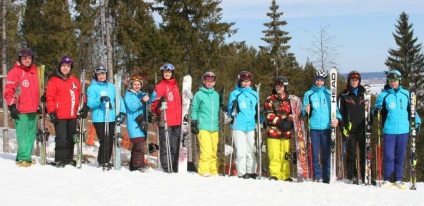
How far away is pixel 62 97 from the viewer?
26.8 feet

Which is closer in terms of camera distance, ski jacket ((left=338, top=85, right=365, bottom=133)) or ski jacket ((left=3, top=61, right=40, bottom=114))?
ski jacket ((left=3, top=61, right=40, bottom=114))

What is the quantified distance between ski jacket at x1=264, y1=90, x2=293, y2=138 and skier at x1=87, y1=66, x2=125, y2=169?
9.04 feet

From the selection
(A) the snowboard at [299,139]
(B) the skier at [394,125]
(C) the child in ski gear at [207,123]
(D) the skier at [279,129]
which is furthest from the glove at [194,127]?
(B) the skier at [394,125]

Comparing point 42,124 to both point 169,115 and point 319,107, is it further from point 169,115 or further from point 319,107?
point 319,107

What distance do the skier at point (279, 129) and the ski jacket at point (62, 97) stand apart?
11.7 feet

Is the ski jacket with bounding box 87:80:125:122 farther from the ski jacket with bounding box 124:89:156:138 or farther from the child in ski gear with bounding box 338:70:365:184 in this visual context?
the child in ski gear with bounding box 338:70:365:184

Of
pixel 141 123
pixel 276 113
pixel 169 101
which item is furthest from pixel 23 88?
pixel 276 113

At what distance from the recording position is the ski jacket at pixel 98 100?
328 inches

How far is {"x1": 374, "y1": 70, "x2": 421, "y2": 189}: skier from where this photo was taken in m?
8.42

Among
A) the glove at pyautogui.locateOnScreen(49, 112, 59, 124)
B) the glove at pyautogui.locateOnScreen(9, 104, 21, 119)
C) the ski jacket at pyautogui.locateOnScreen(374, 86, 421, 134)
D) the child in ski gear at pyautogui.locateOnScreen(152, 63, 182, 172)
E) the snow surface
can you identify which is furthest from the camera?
the child in ski gear at pyautogui.locateOnScreen(152, 63, 182, 172)

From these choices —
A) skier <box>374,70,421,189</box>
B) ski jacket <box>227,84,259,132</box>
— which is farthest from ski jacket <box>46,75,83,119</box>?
skier <box>374,70,421,189</box>

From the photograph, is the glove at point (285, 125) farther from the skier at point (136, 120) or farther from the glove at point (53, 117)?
the glove at point (53, 117)

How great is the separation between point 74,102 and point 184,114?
2086 mm

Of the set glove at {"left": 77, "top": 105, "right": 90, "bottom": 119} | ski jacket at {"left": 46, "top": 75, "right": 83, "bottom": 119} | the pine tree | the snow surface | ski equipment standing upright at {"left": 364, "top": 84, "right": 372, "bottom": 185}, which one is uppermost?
the pine tree
